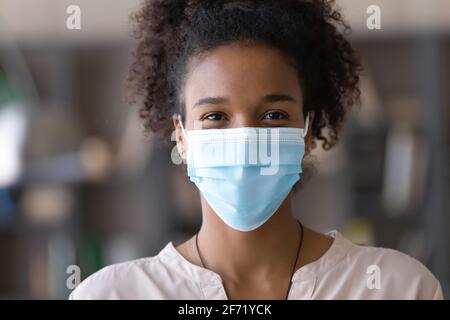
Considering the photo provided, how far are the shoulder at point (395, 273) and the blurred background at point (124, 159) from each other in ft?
4.29

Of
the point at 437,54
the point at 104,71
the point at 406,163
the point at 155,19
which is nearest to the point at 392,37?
the point at 437,54

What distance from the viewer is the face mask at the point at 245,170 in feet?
2.86

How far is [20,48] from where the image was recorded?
8.16ft

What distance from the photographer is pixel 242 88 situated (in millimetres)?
847

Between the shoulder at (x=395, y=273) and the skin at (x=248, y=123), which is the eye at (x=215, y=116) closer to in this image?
the skin at (x=248, y=123)

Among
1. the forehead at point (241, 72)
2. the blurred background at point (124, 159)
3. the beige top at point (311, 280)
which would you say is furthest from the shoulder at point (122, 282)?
the blurred background at point (124, 159)

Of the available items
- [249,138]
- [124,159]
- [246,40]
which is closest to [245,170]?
[249,138]

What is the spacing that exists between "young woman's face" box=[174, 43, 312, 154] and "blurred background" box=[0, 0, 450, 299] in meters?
1.42

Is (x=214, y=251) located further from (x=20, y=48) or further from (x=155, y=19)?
(x=20, y=48)

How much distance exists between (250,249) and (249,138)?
14 cm

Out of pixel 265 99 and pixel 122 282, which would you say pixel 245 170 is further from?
pixel 122 282

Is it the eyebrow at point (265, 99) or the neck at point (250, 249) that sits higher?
the eyebrow at point (265, 99)

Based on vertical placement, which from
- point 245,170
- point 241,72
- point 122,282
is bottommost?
point 122,282

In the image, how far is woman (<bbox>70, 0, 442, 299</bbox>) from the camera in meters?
0.86
